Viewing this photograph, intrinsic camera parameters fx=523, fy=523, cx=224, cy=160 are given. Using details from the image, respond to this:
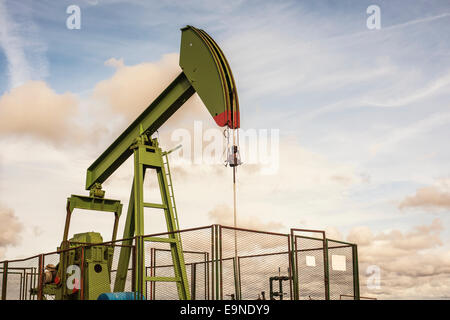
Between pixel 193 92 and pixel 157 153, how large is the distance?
7.11 feet

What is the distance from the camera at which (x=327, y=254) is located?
12.9 metres

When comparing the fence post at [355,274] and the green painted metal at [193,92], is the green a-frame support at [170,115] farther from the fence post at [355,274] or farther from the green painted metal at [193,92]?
the fence post at [355,274]

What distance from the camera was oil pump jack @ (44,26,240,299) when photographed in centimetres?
1361

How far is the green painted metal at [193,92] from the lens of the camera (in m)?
13.5

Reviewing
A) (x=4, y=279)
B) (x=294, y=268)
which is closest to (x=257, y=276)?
(x=294, y=268)

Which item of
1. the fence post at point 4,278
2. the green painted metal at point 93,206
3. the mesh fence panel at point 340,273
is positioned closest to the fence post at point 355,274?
the mesh fence panel at point 340,273

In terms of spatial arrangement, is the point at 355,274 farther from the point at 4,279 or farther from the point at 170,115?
the point at 4,279

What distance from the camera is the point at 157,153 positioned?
15.6 meters

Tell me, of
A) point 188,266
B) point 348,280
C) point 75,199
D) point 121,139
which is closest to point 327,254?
point 348,280

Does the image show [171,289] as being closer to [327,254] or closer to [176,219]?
[176,219]

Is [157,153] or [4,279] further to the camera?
[4,279]

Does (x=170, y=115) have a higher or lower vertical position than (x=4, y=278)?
higher
